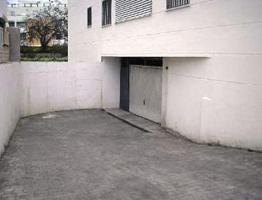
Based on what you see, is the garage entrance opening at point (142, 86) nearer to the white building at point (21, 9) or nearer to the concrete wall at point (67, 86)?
the concrete wall at point (67, 86)

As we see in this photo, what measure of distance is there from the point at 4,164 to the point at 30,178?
1.50 m

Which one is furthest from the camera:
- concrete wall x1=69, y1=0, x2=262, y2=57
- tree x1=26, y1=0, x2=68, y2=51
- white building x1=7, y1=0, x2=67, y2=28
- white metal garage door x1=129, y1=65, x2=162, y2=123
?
white building x1=7, y1=0, x2=67, y2=28

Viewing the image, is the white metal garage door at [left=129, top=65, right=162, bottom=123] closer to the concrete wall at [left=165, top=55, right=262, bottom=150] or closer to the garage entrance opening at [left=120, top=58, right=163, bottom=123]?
the garage entrance opening at [left=120, top=58, right=163, bottom=123]

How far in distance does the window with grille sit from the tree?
36.0 meters

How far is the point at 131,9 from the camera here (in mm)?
15609

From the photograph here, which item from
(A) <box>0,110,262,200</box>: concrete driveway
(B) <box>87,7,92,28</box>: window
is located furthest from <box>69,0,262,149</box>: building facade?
(B) <box>87,7,92,28</box>: window

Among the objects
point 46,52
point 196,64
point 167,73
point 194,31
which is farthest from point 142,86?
point 46,52

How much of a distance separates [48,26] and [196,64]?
43.6 meters

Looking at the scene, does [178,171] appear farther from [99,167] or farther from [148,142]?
[148,142]

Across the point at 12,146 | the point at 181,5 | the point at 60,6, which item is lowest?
the point at 12,146

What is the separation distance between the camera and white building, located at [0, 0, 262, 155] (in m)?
9.95

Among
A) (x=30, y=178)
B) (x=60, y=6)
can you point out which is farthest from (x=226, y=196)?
(x=60, y=6)

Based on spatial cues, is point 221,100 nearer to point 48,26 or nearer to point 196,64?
point 196,64

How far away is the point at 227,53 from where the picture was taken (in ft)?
33.8
